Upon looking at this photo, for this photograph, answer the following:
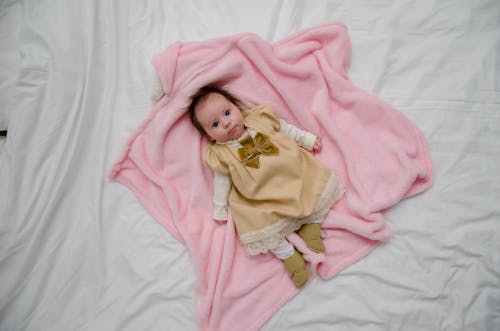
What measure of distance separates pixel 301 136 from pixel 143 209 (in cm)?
60

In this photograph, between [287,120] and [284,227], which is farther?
[287,120]

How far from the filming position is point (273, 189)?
1138mm

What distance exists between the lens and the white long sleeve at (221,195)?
3.87ft

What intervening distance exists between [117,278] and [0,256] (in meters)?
0.36

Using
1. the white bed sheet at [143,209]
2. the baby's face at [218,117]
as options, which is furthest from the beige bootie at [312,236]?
the baby's face at [218,117]

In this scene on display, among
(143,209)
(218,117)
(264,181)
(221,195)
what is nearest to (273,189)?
(264,181)

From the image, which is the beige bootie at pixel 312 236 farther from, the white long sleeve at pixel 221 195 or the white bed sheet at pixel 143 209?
the white long sleeve at pixel 221 195

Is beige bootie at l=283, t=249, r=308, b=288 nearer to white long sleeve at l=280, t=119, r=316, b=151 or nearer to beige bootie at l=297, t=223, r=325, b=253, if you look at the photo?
beige bootie at l=297, t=223, r=325, b=253

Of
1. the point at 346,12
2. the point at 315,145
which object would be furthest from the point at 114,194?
the point at 346,12

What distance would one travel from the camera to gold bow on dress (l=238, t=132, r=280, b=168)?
1135mm

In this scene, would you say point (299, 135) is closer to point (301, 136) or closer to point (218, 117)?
point (301, 136)

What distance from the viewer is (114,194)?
48.3 inches

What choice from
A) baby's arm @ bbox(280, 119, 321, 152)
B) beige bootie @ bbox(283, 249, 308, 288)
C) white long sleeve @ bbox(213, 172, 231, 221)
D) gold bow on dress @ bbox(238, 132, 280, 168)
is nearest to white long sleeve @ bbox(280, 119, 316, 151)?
baby's arm @ bbox(280, 119, 321, 152)

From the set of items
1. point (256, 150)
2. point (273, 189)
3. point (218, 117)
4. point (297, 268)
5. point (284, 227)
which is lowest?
point (297, 268)
